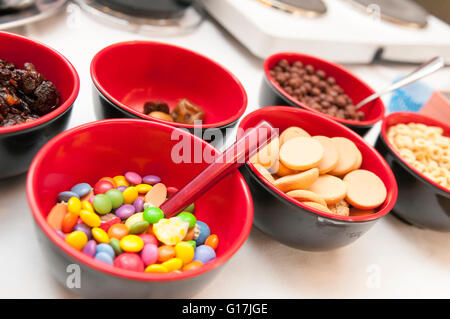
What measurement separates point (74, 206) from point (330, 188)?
0.40 metres

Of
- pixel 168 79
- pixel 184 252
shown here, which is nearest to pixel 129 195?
pixel 184 252

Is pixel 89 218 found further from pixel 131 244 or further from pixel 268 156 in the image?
pixel 268 156

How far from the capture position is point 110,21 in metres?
1.12

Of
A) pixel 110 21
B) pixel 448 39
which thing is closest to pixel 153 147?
pixel 110 21

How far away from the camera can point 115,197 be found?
589 millimetres

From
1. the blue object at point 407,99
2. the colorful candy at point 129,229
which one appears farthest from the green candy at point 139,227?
the blue object at point 407,99

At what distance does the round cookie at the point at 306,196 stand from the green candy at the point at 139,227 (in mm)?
219

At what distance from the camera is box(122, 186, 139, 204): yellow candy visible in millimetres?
609

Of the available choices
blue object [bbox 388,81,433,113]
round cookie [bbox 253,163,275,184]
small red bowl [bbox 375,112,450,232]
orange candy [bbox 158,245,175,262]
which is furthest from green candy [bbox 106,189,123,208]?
blue object [bbox 388,81,433,113]

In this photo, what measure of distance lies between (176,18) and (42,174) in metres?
0.82

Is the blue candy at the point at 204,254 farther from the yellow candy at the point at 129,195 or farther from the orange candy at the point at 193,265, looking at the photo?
the yellow candy at the point at 129,195
